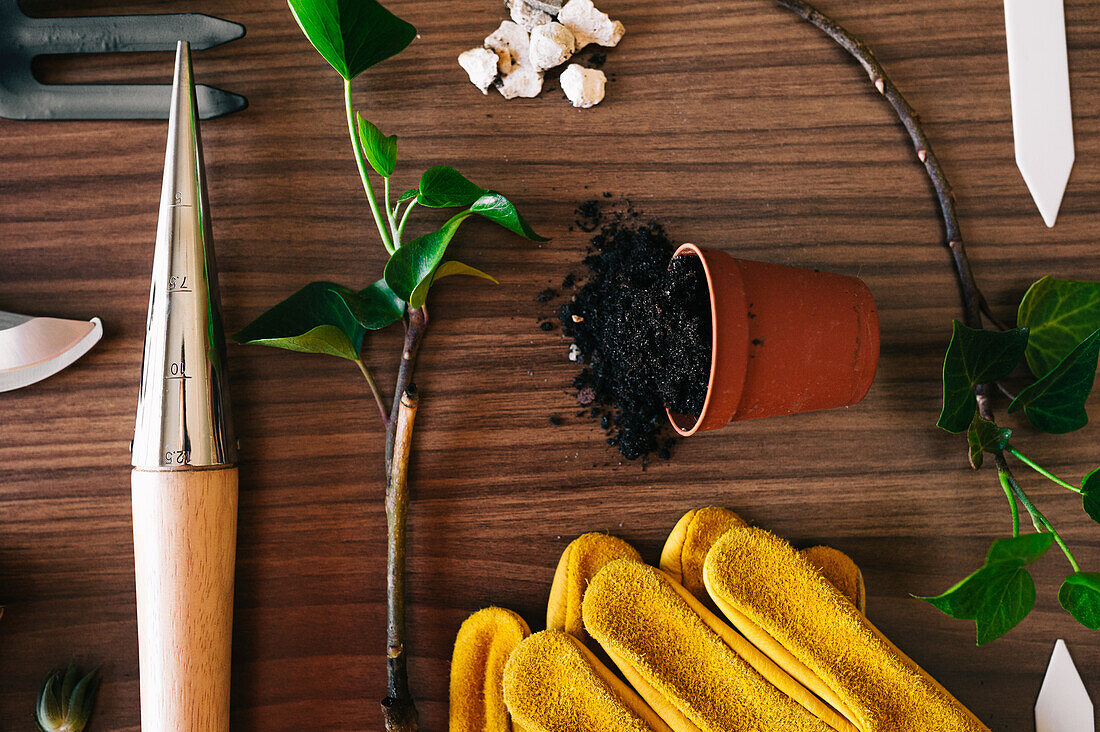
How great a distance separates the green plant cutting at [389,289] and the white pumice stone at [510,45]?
0.10m

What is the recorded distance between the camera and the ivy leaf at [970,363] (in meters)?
0.58

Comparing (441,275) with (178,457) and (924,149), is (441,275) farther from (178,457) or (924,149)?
(924,149)

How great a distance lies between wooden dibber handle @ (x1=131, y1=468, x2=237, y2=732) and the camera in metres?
0.60

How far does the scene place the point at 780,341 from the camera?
587mm

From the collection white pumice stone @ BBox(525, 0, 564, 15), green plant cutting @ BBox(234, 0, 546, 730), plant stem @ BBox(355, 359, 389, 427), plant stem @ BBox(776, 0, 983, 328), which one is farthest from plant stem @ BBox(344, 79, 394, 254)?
plant stem @ BBox(776, 0, 983, 328)

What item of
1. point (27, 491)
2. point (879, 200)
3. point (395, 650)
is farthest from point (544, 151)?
point (27, 491)

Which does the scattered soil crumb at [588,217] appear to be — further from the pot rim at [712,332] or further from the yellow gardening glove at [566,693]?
the yellow gardening glove at [566,693]

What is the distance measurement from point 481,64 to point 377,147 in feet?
0.53

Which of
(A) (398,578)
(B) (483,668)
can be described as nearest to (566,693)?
(B) (483,668)

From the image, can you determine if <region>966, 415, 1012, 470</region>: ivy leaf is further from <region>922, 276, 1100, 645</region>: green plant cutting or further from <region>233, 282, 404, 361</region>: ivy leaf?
<region>233, 282, 404, 361</region>: ivy leaf

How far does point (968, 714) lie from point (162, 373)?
2.73ft

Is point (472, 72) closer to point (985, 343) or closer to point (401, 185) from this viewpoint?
point (401, 185)

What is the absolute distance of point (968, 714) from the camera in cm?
62

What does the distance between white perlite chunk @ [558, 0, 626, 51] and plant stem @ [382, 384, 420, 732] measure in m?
0.42
